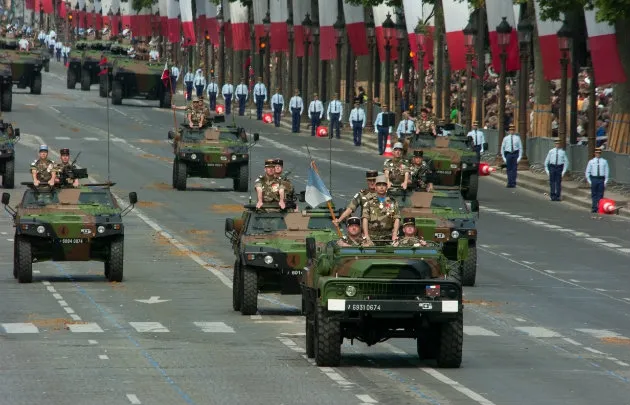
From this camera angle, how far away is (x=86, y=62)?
343 ft

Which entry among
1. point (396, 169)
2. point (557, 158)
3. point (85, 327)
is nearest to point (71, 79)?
point (557, 158)

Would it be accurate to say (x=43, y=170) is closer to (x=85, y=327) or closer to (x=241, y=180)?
(x=85, y=327)

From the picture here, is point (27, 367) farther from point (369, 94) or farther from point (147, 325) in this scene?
point (369, 94)

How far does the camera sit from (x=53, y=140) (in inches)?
2867

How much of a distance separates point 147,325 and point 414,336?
602 centimetres

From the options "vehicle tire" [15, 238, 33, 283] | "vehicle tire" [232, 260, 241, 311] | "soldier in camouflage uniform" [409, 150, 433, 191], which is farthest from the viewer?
"soldier in camouflage uniform" [409, 150, 433, 191]

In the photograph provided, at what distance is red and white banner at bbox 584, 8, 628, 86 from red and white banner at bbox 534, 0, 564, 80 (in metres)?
3.51

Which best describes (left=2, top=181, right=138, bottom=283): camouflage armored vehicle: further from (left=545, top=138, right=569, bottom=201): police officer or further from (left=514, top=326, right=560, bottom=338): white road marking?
(left=545, top=138, right=569, bottom=201): police officer

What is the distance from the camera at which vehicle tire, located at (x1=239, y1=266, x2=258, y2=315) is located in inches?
1065

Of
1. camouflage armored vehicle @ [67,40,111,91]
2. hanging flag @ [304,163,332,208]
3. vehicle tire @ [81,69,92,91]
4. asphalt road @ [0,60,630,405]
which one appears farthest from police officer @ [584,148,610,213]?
vehicle tire @ [81,69,92,91]

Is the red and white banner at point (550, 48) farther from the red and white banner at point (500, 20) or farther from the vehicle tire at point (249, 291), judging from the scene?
the vehicle tire at point (249, 291)

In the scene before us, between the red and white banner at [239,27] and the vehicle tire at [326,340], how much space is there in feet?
246

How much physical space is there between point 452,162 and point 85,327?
26868mm

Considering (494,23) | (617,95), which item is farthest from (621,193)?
(494,23)
